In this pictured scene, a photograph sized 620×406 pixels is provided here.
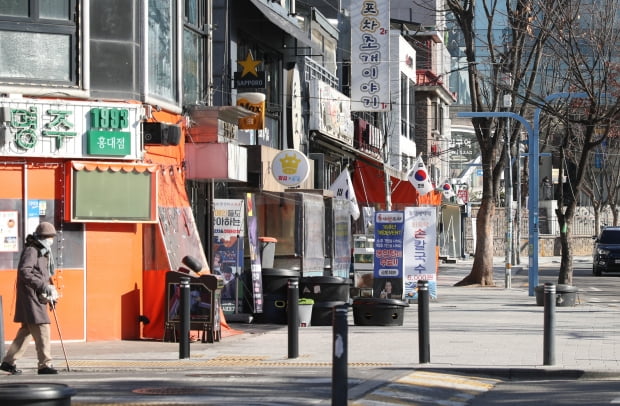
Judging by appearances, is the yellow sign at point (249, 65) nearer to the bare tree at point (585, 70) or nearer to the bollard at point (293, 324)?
the bare tree at point (585, 70)

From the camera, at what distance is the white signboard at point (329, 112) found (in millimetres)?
34750

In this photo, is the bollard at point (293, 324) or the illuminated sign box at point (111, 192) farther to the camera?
the illuminated sign box at point (111, 192)

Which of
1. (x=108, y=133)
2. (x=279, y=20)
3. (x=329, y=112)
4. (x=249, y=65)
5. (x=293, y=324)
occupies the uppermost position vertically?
(x=279, y=20)

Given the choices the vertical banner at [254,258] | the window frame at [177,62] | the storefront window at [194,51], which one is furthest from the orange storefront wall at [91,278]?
the storefront window at [194,51]

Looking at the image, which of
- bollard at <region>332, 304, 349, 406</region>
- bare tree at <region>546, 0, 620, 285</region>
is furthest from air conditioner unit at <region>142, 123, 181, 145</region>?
bare tree at <region>546, 0, 620, 285</region>

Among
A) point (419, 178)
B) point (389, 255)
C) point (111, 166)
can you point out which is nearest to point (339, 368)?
point (111, 166)

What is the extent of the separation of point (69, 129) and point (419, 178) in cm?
1815

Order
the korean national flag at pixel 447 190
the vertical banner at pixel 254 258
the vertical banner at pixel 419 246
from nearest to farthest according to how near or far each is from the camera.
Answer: the vertical banner at pixel 254 258
the vertical banner at pixel 419 246
the korean national flag at pixel 447 190

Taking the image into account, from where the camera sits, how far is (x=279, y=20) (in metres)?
28.5

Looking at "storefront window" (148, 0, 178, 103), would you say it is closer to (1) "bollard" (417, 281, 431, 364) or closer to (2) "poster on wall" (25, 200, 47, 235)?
(2) "poster on wall" (25, 200, 47, 235)

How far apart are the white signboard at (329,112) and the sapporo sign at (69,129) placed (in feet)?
53.6

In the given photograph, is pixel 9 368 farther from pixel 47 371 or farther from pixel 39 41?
pixel 39 41

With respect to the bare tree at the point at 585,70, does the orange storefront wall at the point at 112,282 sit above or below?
below

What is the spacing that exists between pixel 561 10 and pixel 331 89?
10191 mm
